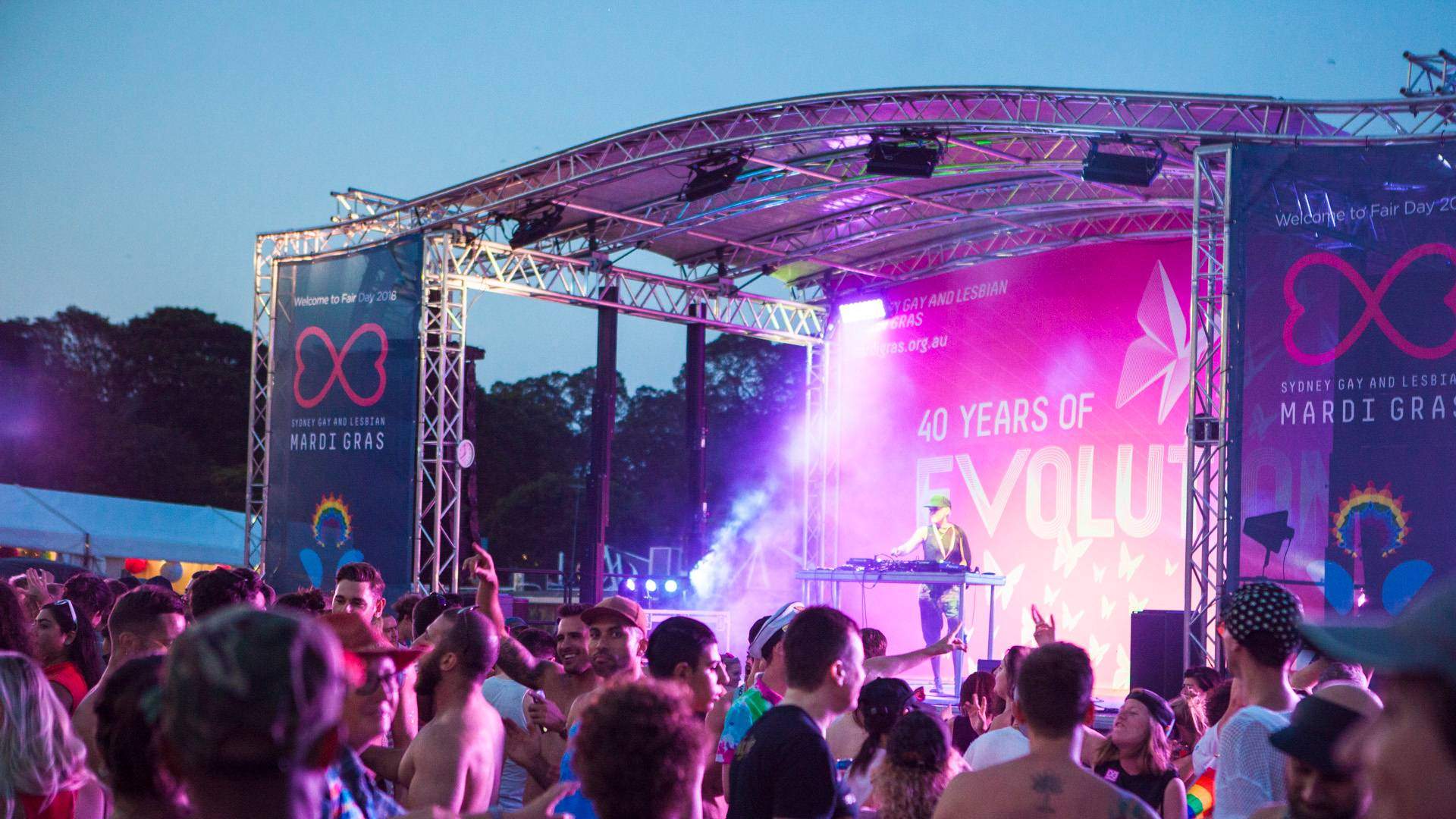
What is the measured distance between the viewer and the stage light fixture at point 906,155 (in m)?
12.3

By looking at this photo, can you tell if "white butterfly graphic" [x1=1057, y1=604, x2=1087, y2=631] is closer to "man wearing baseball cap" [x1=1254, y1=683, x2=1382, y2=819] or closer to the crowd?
the crowd

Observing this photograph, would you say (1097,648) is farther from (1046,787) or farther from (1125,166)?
(1046,787)

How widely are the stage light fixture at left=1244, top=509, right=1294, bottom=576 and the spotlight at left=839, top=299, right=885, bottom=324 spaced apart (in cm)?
830

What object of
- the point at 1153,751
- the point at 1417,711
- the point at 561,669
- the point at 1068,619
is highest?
the point at 1417,711

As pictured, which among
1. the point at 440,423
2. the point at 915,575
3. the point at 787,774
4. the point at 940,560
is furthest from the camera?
the point at 440,423

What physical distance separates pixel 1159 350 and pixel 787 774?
12.6 meters

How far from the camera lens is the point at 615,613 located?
4824 millimetres

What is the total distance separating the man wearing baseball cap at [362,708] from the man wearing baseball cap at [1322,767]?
64.5 inches

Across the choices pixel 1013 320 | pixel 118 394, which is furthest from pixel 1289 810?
pixel 118 394

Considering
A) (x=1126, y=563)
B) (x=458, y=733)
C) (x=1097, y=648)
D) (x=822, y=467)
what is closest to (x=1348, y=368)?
(x=1126, y=563)

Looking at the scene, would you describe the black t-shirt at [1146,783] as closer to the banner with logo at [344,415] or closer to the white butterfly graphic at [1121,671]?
the white butterfly graphic at [1121,671]

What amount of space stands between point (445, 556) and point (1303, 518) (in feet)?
30.2

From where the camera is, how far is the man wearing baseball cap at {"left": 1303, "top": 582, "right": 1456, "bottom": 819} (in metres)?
1.31

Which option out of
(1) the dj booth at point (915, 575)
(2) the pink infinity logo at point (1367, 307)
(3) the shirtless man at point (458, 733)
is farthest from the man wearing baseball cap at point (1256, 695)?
(1) the dj booth at point (915, 575)
